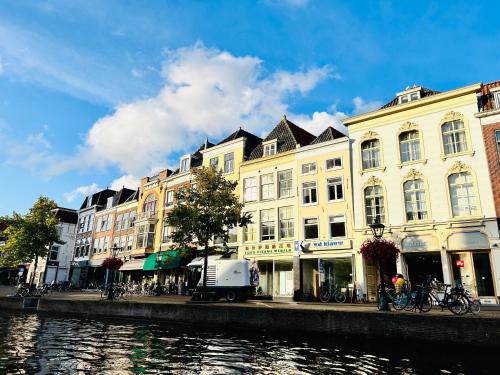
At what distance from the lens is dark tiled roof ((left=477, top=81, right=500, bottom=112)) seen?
23872mm

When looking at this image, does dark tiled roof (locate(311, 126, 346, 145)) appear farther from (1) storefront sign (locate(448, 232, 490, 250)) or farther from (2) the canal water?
(2) the canal water

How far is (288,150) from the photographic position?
3284cm

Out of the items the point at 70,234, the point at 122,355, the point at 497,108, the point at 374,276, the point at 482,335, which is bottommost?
the point at 122,355

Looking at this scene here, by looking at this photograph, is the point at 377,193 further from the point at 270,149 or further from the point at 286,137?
the point at 270,149

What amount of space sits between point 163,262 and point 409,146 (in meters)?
25.8

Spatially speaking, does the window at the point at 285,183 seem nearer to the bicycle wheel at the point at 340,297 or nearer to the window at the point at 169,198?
the bicycle wheel at the point at 340,297

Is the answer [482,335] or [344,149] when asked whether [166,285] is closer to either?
[344,149]

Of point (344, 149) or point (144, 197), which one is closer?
point (344, 149)

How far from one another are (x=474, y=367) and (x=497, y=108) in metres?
19.3

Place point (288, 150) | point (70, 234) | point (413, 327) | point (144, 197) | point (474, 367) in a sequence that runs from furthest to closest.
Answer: point (70, 234), point (144, 197), point (288, 150), point (413, 327), point (474, 367)

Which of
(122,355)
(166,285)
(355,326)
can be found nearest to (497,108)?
(355,326)

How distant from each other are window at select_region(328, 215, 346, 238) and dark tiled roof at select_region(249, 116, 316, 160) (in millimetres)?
7917

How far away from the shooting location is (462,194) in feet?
76.7

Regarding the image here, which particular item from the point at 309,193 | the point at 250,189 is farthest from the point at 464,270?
the point at 250,189
